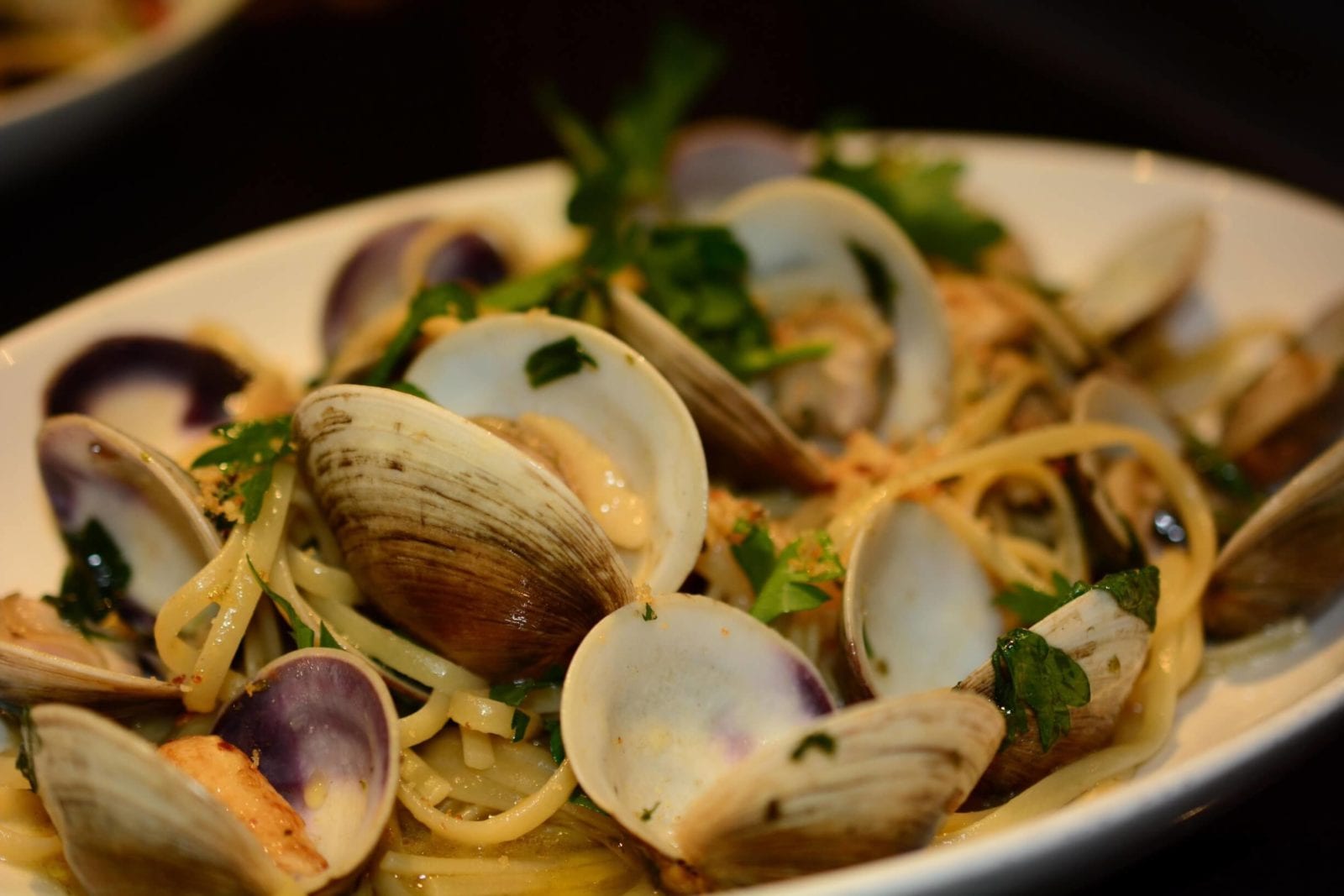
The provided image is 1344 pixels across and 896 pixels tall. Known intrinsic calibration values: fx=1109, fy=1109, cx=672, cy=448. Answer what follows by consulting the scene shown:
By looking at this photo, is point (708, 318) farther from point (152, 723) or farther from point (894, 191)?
point (152, 723)

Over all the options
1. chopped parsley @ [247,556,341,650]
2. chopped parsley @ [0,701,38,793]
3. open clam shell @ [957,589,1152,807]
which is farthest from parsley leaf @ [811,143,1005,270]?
chopped parsley @ [0,701,38,793]

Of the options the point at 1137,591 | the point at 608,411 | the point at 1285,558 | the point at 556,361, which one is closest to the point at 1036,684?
the point at 1137,591

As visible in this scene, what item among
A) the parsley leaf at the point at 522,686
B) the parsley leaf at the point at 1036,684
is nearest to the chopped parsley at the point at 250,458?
the parsley leaf at the point at 522,686

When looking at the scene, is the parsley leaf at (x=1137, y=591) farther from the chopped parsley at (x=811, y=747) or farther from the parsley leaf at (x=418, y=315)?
the parsley leaf at (x=418, y=315)

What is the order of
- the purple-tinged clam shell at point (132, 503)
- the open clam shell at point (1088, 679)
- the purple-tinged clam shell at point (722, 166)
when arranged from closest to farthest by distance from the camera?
1. the open clam shell at point (1088, 679)
2. the purple-tinged clam shell at point (132, 503)
3. the purple-tinged clam shell at point (722, 166)

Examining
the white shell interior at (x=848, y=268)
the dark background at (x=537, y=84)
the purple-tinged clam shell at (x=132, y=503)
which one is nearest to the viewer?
the purple-tinged clam shell at (x=132, y=503)

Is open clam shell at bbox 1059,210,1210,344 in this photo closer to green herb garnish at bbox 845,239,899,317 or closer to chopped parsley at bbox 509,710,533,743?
green herb garnish at bbox 845,239,899,317

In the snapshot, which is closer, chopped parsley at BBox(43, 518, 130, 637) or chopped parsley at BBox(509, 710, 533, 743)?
chopped parsley at BBox(509, 710, 533, 743)
